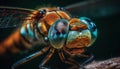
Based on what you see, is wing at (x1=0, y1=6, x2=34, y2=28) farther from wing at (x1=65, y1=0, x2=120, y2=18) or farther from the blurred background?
A: wing at (x1=65, y1=0, x2=120, y2=18)

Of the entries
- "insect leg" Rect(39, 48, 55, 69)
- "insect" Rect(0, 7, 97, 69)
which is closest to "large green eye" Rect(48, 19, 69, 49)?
"insect" Rect(0, 7, 97, 69)

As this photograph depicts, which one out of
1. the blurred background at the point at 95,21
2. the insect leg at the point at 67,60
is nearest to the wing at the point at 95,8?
the blurred background at the point at 95,21

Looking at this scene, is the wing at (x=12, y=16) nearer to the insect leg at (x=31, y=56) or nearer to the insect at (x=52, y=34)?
the insect at (x=52, y=34)

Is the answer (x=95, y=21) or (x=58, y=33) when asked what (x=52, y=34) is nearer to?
(x=58, y=33)

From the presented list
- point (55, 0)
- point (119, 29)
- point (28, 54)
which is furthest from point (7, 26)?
point (119, 29)

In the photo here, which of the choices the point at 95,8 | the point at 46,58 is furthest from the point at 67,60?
the point at 95,8

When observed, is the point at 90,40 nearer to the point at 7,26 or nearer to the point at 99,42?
the point at 99,42
